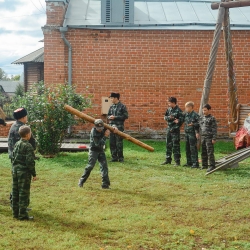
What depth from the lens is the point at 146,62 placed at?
50.4 feet

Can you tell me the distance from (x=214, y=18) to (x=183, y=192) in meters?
10.6

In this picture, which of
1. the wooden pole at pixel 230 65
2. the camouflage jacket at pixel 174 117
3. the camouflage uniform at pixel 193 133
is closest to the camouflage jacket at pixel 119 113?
the camouflage jacket at pixel 174 117

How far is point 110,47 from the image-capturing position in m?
15.4

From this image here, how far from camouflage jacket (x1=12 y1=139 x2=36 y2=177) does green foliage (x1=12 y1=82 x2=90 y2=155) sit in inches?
218

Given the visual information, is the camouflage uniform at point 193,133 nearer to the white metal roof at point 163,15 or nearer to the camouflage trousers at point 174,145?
the camouflage trousers at point 174,145

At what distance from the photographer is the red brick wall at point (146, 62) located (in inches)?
605

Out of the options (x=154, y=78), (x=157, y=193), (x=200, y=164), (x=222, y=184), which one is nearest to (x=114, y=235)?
(x=157, y=193)

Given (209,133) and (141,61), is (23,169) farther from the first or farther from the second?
(141,61)

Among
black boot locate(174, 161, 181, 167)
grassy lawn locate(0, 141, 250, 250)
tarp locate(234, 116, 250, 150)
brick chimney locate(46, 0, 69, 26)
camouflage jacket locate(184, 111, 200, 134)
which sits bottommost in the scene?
grassy lawn locate(0, 141, 250, 250)

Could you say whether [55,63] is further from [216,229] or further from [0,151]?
[216,229]

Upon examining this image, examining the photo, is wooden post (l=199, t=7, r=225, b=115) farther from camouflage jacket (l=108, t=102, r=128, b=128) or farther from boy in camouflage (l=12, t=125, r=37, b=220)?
boy in camouflage (l=12, t=125, r=37, b=220)

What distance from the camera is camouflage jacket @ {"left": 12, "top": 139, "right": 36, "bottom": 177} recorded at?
618cm

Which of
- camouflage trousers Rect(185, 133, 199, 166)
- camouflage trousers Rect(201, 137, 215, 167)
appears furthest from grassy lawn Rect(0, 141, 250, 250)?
camouflage trousers Rect(185, 133, 199, 166)

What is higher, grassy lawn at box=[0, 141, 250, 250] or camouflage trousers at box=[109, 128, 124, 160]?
camouflage trousers at box=[109, 128, 124, 160]
